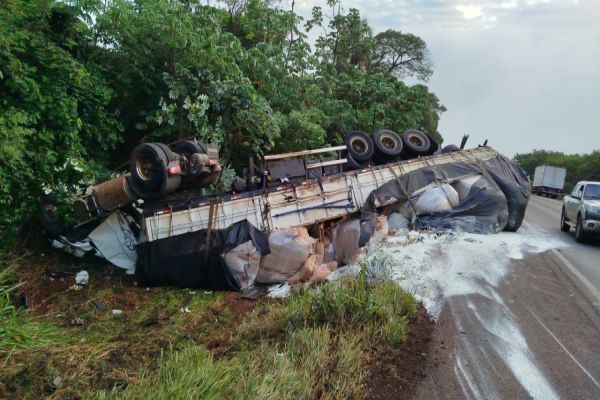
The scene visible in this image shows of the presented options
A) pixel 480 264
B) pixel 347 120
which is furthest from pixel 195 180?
pixel 347 120

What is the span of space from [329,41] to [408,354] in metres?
21.4

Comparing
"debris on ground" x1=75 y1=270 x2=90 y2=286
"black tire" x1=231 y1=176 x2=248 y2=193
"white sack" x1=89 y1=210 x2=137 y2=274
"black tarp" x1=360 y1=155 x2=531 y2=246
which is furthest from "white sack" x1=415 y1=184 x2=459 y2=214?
"debris on ground" x1=75 y1=270 x2=90 y2=286

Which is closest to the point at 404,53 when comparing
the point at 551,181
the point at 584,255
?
the point at 551,181

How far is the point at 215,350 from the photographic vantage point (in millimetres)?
5551

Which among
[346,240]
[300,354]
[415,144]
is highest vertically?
[415,144]

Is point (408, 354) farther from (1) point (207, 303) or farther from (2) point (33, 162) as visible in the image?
(2) point (33, 162)

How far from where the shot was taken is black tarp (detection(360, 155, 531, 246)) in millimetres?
12217

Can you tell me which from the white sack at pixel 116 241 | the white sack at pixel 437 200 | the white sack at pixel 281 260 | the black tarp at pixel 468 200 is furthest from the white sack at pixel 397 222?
the white sack at pixel 116 241

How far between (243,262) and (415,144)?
312 inches

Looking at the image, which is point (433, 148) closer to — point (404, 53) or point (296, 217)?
point (296, 217)

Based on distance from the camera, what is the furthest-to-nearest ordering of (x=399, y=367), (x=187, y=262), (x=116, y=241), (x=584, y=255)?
1. (x=584, y=255)
2. (x=116, y=241)
3. (x=187, y=262)
4. (x=399, y=367)

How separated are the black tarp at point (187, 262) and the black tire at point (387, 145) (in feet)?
20.0

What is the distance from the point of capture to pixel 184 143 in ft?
34.5

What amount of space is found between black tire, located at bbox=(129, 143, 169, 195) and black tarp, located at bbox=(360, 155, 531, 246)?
14.0ft
